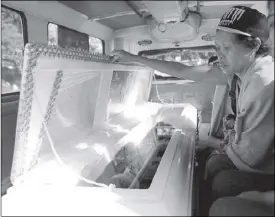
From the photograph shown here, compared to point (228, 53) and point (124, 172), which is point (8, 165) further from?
point (228, 53)

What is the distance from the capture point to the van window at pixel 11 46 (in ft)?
8.18

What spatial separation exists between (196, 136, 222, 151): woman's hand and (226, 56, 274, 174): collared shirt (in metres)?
0.46

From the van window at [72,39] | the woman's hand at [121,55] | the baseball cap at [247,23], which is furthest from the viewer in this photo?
the van window at [72,39]

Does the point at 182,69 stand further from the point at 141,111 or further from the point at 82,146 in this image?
the point at 141,111

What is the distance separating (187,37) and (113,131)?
2.34ft

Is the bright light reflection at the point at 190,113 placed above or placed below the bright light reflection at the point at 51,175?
above

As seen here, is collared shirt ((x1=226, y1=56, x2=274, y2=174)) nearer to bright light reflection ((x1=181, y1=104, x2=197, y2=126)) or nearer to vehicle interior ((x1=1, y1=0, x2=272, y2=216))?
vehicle interior ((x1=1, y1=0, x2=272, y2=216))

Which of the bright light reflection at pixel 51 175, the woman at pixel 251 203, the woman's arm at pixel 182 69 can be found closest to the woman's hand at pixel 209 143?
the woman's arm at pixel 182 69

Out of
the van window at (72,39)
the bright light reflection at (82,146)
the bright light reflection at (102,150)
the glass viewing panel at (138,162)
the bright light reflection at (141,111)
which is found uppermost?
the van window at (72,39)

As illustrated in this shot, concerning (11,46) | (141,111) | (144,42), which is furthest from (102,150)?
(11,46)

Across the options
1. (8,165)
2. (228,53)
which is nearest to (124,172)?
(228,53)

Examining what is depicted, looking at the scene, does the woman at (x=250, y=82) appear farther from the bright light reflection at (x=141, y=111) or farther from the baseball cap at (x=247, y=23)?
the bright light reflection at (x=141, y=111)

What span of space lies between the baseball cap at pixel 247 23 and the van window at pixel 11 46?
189cm

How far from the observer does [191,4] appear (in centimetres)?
212
